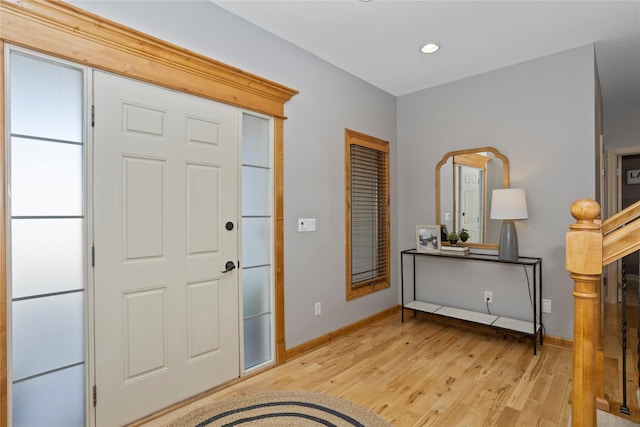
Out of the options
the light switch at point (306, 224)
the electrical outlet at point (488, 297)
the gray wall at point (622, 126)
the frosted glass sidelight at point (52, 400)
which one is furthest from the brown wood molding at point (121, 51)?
the gray wall at point (622, 126)

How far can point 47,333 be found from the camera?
1.74 metres

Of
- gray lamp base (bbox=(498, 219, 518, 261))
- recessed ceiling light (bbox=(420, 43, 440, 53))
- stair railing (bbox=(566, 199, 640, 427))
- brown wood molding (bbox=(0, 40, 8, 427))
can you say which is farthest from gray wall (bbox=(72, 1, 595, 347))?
stair railing (bbox=(566, 199, 640, 427))

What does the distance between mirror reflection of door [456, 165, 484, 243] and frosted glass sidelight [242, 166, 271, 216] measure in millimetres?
2158

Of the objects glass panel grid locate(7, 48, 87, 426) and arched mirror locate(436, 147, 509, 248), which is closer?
glass panel grid locate(7, 48, 87, 426)

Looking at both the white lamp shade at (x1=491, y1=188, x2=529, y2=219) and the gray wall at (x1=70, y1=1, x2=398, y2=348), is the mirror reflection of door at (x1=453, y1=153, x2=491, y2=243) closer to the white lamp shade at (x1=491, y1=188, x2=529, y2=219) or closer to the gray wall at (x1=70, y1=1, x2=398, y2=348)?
the white lamp shade at (x1=491, y1=188, x2=529, y2=219)

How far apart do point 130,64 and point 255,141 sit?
3.19 feet

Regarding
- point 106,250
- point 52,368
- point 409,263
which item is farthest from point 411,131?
point 52,368

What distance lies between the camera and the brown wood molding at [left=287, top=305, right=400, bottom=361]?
2.95 metres

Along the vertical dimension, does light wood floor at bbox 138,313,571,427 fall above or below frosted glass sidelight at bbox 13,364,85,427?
below

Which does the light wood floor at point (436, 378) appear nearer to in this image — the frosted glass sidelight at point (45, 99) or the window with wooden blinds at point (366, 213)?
the window with wooden blinds at point (366, 213)

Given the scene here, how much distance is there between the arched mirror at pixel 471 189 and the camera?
3.45m

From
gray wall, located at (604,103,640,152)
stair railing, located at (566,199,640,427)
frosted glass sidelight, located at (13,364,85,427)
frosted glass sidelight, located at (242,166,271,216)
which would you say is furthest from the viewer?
gray wall, located at (604,103,640,152)

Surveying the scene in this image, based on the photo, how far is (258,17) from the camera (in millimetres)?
2531

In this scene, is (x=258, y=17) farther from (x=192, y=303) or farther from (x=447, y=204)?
(x=447, y=204)
